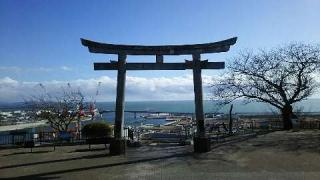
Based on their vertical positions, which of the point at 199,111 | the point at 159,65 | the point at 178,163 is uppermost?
the point at 159,65

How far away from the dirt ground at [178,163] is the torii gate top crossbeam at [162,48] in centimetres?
416

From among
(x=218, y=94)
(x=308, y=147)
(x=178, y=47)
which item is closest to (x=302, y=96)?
(x=218, y=94)

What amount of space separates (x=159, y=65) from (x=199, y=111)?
8.73 feet

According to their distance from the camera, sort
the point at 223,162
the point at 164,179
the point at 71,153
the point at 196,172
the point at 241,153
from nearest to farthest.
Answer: the point at 164,179 < the point at 196,172 < the point at 223,162 < the point at 241,153 < the point at 71,153

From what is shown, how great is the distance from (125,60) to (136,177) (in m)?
6.77

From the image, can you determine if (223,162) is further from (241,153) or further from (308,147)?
(308,147)

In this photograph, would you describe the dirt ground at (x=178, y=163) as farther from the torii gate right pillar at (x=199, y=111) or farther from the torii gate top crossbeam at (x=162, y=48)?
the torii gate top crossbeam at (x=162, y=48)

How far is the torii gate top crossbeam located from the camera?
58.1ft

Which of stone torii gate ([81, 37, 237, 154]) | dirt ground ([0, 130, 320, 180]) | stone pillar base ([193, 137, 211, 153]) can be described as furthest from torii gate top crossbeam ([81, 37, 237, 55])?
dirt ground ([0, 130, 320, 180])

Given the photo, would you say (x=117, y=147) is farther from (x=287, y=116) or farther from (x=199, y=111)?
(x=287, y=116)

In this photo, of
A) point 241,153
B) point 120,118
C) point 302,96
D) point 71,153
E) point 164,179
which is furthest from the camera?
point 302,96

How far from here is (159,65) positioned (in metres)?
18.4

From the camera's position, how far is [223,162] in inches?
571

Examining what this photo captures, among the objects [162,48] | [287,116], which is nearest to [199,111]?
[162,48]
